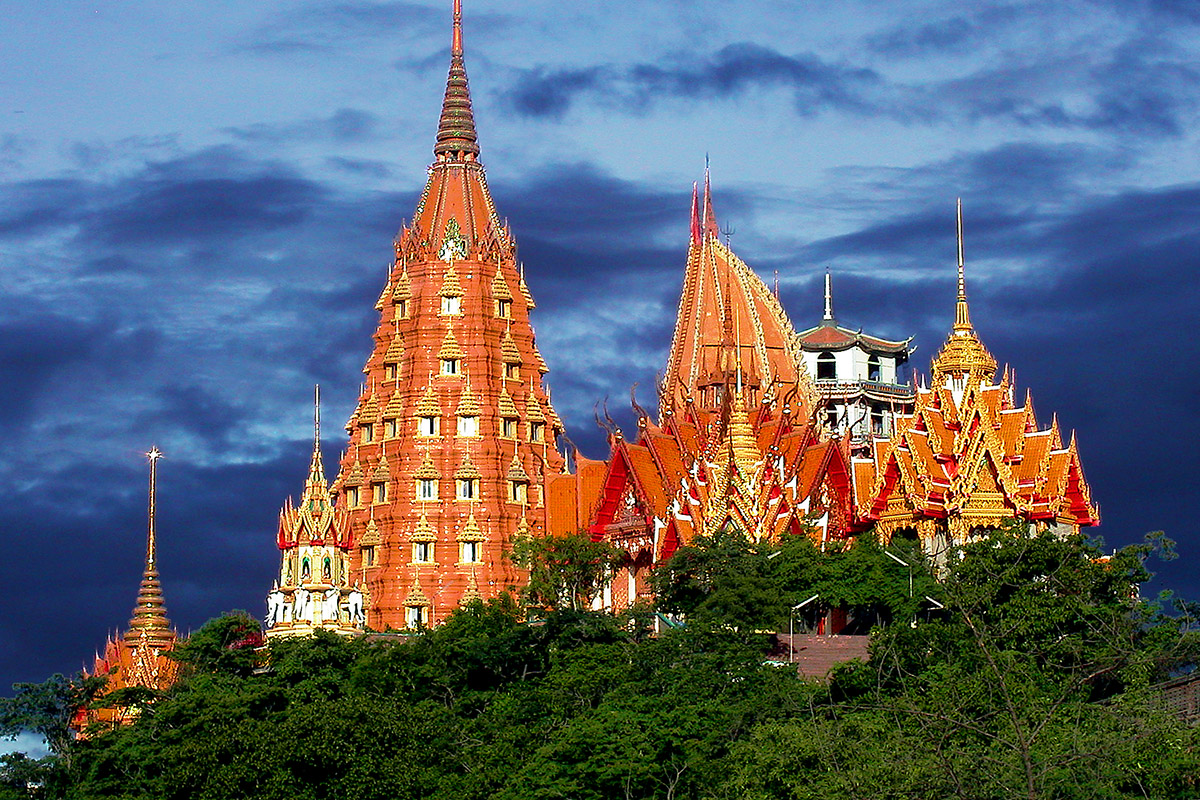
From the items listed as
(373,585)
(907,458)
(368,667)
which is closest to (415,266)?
(373,585)

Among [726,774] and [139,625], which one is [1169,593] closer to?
[726,774]

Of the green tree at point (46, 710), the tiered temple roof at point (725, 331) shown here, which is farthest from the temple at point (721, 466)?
the green tree at point (46, 710)

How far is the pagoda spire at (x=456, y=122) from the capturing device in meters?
94.6

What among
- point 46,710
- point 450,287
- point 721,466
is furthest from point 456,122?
point 46,710

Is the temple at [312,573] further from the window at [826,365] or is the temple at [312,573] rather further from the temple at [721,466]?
the window at [826,365]

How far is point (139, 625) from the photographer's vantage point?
9431 centimetres

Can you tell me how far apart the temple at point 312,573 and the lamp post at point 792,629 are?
41.3 ft

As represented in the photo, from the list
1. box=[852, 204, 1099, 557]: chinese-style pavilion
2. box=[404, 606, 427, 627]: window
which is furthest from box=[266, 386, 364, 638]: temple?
box=[852, 204, 1099, 557]: chinese-style pavilion

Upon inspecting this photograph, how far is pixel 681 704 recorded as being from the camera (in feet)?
198

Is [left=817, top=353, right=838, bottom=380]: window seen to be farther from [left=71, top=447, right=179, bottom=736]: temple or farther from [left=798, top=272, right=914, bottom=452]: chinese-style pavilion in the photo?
[left=71, top=447, right=179, bottom=736]: temple

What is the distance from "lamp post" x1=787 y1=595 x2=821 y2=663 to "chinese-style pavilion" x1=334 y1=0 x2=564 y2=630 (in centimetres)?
1418

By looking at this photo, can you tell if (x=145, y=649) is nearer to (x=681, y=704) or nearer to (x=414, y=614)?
(x=414, y=614)

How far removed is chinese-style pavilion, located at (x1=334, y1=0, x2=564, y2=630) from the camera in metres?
89.2

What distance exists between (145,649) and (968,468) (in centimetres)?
2732
